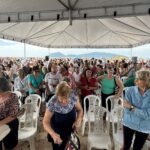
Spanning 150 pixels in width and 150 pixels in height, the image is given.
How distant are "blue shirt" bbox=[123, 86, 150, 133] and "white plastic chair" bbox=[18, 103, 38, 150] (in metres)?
1.71

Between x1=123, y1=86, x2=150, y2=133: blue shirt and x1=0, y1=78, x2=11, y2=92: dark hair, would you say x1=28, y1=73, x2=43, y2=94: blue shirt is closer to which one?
x1=0, y1=78, x2=11, y2=92: dark hair

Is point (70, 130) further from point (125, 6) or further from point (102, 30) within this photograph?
point (102, 30)

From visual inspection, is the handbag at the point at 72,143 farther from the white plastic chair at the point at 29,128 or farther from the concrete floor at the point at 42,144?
the concrete floor at the point at 42,144

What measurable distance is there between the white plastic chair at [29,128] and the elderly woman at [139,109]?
166 centimetres

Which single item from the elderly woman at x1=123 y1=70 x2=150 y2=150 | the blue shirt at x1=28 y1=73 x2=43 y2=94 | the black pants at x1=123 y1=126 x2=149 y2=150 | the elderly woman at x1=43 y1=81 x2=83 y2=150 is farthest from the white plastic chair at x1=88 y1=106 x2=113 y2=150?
the blue shirt at x1=28 y1=73 x2=43 y2=94

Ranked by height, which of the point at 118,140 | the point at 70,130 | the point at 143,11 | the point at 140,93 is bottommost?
the point at 118,140

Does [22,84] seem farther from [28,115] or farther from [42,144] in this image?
[28,115]

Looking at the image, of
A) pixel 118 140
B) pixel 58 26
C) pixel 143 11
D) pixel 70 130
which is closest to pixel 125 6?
pixel 143 11

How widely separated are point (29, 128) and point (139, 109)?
2.09 meters

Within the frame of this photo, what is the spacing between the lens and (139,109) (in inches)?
120

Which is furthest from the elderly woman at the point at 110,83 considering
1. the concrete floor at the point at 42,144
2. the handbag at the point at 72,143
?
the handbag at the point at 72,143

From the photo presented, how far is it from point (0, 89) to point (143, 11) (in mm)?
6117

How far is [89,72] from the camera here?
247 inches

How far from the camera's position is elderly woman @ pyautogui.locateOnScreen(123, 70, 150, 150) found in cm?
302
